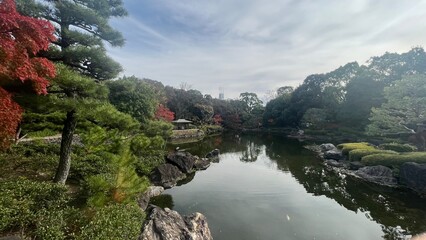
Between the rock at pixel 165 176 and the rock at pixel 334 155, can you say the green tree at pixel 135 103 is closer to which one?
the rock at pixel 165 176

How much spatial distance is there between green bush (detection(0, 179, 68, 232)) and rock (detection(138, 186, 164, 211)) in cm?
377

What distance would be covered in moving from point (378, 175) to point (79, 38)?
60.1 ft

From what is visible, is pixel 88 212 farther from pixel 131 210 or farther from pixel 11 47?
pixel 11 47

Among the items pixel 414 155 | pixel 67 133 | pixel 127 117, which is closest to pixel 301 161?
pixel 414 155

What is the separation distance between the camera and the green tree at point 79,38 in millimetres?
7754

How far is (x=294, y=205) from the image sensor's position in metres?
11.5

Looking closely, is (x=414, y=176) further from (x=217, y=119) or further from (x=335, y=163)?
(x=217, y=119)

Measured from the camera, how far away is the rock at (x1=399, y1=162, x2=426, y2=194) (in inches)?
535

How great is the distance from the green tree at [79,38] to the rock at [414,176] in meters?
16.5

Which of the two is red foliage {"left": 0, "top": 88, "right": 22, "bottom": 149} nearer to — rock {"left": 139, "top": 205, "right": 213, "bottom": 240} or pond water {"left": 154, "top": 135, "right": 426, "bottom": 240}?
rock {"left": 139, "top": 205, "right": 213, "bottom": 240}

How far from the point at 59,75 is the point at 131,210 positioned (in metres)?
4.08

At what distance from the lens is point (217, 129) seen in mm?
55469

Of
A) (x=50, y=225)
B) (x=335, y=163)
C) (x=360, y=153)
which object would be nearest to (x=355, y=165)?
(x=360, y=153)

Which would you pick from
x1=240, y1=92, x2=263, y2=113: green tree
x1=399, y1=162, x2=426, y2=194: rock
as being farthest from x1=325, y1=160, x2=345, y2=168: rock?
x1=240, y1=92, x2=263, y2=113: green tree
